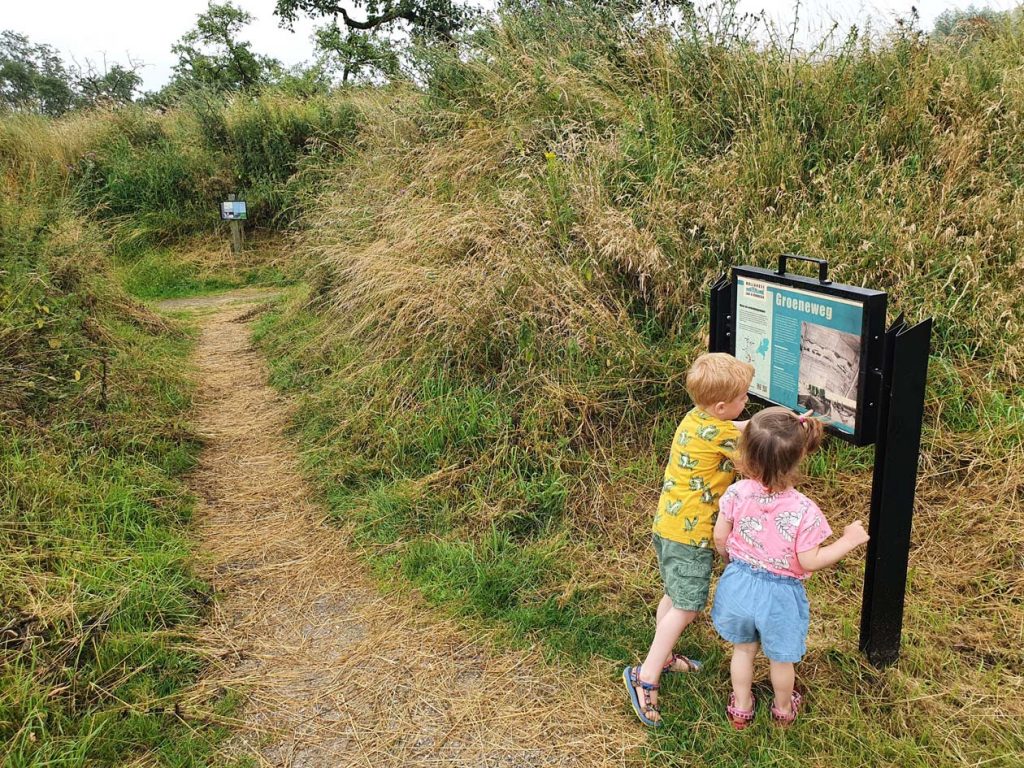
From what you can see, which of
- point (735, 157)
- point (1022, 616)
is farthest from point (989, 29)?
point (1022, 616)

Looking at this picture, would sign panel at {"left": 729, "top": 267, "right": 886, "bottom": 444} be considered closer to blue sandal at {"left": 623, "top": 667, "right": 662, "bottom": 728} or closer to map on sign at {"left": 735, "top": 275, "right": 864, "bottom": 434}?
map on sign at {"left": 735, "top": 275, "right": 864, "bottom": 434}

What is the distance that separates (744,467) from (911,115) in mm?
4106

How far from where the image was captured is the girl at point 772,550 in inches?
90.7

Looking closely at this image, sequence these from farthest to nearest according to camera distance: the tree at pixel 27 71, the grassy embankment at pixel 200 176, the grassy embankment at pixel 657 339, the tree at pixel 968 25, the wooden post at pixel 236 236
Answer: the tree at pixel 27 71 < the wooden post at pixel 236 236 < the grassy embankment at pixel 200 176 < the tree at pixel 968 25 < the grassy embankment at pixel 657 339

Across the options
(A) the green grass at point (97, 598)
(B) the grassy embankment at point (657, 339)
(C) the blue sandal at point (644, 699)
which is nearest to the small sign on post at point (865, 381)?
(B) the grassy embankment at point (657, 339)

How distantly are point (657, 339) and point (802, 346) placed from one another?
6.15 ft

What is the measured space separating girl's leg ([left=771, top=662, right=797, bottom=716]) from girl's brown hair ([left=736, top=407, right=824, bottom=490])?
0.60 meters

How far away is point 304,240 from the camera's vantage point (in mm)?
9805

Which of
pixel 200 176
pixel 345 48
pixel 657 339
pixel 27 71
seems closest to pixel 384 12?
A: pixel 345 48

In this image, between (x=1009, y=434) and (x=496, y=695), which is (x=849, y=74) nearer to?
(x=1009, y=434)

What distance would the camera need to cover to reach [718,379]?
98.7 inches

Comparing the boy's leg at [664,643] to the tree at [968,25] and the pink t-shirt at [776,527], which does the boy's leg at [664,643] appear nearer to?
the pink t-shirt at [776,527]

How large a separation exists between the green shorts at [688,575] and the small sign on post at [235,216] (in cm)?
1140

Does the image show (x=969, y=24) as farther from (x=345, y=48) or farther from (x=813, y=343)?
(x=345, y=48)
